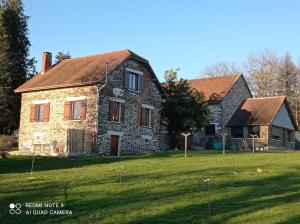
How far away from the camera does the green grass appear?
1030cm

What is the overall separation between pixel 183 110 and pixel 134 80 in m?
4.95

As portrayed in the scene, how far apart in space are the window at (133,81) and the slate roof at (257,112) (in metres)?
13.2

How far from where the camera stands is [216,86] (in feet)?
152

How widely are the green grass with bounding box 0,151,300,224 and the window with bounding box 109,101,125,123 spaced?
12.7m

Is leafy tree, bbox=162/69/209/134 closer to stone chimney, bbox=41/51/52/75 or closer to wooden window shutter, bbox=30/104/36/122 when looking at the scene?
wooden window shutter, bbox=30/104/36/122

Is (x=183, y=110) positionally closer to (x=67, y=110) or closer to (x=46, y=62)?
(x=67, y=110)

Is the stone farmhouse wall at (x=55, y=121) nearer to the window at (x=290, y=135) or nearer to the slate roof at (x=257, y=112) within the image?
the slate roof at (x=257, y=112)

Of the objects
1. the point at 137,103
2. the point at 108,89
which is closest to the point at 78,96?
the point at 108,89

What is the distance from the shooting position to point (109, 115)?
31.5m

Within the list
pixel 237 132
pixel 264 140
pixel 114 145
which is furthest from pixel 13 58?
pixel 264 140

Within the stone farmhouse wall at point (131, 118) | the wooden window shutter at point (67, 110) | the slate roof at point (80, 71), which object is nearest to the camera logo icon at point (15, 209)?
the stone farmhouse wall at point (131, 118)

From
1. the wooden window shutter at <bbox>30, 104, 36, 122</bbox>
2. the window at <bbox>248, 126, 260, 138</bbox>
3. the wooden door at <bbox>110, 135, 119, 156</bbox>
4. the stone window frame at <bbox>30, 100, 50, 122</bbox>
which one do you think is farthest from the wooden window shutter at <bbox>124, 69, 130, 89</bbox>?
the window at <bbox>248, 126, 260, 138</bbox>

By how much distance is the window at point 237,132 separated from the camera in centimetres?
4306

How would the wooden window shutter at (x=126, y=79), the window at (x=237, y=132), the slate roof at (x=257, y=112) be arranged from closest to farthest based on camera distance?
the wooden window shutter at (x=126, y=79) < the slate roof at (x=257, y=112) < the window at (x=237, y=132)
